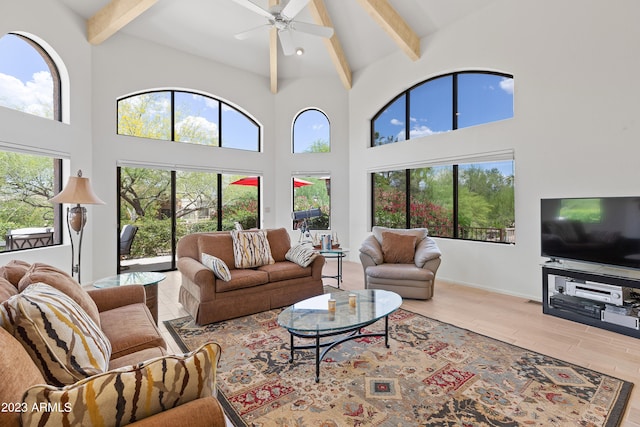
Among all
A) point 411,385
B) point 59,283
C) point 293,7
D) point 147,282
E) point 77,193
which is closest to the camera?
point 59,283

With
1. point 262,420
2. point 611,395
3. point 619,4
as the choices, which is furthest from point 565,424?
point 619,4

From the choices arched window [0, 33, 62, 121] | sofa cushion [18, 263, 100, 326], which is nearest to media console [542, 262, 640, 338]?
sofa cushion [18, 263, 100, 326]

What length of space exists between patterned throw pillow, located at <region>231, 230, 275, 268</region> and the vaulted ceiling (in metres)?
3.37

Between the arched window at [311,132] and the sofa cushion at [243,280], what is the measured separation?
415cm

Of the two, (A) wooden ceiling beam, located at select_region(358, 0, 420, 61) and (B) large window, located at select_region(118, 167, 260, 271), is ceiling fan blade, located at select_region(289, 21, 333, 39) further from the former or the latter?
(B) large window, located at select_region(118, 167, 260, 271)

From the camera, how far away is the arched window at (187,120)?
18.1 ft

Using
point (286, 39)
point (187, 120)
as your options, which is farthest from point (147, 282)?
point (187, 120)

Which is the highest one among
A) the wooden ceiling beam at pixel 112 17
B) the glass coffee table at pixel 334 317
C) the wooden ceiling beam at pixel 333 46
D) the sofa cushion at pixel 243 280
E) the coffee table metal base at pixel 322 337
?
the wooden ceiling beam at pixel 333 46

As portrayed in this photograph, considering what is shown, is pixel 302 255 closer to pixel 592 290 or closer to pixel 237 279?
pixel 237 279

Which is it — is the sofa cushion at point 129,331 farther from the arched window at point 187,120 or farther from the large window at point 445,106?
the large window at point 445,106

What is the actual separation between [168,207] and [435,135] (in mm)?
4995

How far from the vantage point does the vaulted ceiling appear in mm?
4574

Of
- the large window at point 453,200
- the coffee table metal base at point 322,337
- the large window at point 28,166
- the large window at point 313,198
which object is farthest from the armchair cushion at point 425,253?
the large window at point 28,166

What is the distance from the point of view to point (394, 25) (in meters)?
4.89
